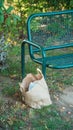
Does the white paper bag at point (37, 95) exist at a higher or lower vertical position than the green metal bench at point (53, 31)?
lower

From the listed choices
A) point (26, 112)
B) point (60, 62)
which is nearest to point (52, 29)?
point (60, 62)

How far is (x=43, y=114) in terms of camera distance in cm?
412

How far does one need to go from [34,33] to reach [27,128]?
161 centimetres

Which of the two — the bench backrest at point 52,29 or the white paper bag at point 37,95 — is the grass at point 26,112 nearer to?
the white paper bag at point 37,95

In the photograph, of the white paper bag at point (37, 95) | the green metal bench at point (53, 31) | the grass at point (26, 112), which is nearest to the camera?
the grass at point (26, 112)

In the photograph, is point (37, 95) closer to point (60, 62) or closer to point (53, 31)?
point (60, 62)

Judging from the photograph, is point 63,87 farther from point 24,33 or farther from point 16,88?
point 24,33

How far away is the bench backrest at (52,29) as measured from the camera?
5039mm

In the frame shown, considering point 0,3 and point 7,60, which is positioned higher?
point 0,3

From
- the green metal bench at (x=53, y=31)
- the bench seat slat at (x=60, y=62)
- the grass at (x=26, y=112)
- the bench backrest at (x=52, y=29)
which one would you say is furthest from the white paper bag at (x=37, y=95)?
the bench backrest at (x=52, y=29)

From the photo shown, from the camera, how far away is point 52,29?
5.14 meters

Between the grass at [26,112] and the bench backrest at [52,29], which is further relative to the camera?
the bench backrest at [52,29]

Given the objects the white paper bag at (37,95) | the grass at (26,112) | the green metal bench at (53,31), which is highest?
the green metal bench at (53,31)

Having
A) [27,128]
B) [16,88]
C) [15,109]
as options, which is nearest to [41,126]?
Answer: [27,128]
